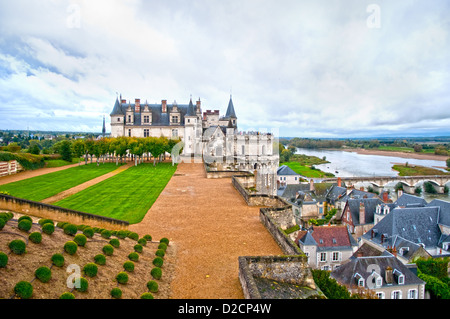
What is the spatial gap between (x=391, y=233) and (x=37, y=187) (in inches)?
1167

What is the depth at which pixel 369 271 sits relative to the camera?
16.5 meters

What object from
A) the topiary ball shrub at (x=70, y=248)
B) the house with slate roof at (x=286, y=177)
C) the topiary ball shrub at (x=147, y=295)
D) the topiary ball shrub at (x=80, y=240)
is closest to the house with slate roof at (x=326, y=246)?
the topiary ball shrub at (x=147, y=295)

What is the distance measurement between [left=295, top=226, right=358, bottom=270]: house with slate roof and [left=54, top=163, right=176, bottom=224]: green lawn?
39.9 ft

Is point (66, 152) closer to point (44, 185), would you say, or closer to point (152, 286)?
point (44, 185)

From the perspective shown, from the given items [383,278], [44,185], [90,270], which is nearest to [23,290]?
[90,270]

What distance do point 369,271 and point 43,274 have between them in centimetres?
1709

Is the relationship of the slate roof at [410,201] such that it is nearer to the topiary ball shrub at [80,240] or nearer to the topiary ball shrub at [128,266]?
the topiary ball shrub at [128,266]

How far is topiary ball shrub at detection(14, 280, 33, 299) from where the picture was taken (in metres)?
4.75

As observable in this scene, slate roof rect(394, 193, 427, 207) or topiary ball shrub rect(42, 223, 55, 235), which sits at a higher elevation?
topiary ball shrub rect(42, 223, 55, 235)

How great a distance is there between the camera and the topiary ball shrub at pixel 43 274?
5.31 metres

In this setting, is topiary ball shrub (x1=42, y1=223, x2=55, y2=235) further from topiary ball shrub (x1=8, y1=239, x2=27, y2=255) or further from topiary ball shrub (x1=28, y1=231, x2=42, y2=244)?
topiary ball shrub (x1=8, y1=239, x2=27, y2=255)

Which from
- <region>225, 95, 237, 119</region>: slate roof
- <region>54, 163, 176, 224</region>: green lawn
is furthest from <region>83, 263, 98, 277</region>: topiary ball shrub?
<region>225, 95, 237, 119</region>: slate roof
